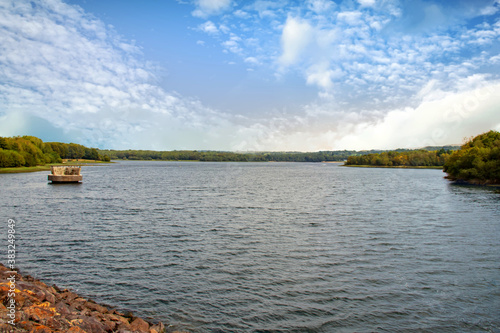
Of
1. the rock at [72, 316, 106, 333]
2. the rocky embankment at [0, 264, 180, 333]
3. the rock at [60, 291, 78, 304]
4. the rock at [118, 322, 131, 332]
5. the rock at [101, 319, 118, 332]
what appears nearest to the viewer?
the rocky embankment at [0, 264, 180, 333]

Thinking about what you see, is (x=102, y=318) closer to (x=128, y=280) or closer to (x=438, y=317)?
(x=128, y=280)

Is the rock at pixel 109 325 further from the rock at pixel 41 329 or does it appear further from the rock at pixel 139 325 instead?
the rock at pixel 41 329

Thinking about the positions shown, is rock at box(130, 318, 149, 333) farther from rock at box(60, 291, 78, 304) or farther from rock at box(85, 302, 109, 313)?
rock at box(60, 291, 78, 304)

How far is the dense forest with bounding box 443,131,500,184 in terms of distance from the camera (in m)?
94.1

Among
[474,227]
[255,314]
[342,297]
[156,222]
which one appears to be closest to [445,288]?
[342,297]

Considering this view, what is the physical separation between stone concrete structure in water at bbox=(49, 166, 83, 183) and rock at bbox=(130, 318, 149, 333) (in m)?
87.3

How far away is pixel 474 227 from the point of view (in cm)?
3578

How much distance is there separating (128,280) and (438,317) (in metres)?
16.6

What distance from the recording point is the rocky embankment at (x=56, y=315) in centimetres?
1029

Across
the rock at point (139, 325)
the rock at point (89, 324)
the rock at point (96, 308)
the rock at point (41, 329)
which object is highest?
the rock at point (41, 329)

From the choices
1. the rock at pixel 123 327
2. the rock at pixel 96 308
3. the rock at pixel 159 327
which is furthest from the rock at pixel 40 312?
the rock at pixel 159 327

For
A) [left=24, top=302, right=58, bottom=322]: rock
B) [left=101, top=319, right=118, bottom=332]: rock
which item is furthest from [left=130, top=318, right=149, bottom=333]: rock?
[left=24, top=302, right=58, bottom=322]: rock

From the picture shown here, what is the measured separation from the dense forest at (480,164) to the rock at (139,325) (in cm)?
10724

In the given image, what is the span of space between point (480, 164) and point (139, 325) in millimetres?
109568
